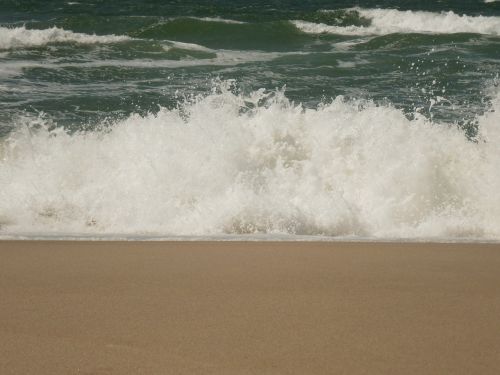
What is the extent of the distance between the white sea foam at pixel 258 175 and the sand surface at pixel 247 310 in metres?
1.11

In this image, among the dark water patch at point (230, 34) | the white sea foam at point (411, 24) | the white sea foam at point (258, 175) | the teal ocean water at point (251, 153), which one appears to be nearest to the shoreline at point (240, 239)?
the teal ocean water at point (251, 153)

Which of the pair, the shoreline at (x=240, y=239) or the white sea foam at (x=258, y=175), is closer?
the shoreline at (x=240, y=239)

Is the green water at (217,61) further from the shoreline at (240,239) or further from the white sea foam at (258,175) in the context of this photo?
the shoreline at (240,239)

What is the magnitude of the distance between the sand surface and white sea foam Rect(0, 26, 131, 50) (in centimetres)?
978

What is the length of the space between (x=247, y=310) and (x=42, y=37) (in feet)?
39.5

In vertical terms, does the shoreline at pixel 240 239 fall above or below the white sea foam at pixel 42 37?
below

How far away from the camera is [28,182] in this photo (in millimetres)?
6680

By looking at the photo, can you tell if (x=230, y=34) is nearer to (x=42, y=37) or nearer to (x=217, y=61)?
(x=217, y=61)

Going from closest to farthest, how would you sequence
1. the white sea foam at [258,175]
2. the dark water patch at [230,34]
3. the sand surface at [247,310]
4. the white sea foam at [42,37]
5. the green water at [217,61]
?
1. the sand surface at [247,310]
2. the white sea foam at [258,175]
3. the green water at [217,61]
4. the white sea foam at [42,37]
5. the dark water patch at [230,34]

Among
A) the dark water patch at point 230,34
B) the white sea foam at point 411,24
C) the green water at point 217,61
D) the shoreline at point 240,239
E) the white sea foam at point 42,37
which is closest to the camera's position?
the shoreline at point 240,239

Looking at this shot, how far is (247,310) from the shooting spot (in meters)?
3.39

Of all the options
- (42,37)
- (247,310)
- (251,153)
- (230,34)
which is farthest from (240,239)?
(230,34)

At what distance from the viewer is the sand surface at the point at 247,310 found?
2.80 meters

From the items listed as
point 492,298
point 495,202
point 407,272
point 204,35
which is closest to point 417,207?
point 495,202
